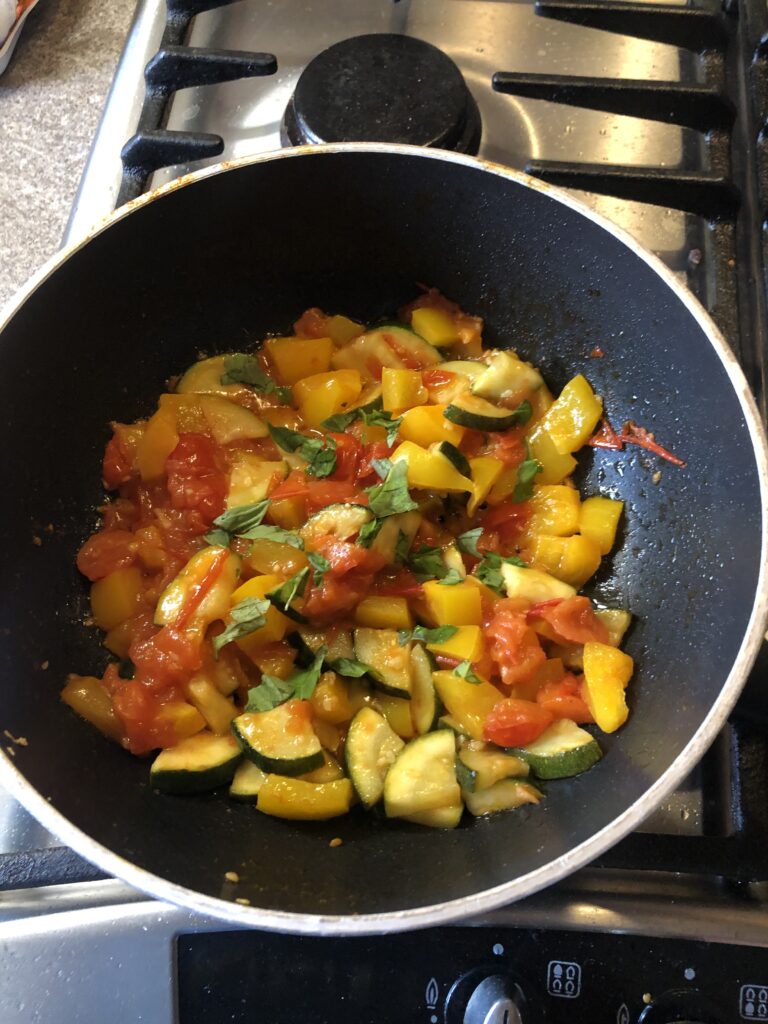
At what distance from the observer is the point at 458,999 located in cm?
110

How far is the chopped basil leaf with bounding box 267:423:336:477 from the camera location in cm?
151

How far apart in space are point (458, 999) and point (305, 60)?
5.88 ft

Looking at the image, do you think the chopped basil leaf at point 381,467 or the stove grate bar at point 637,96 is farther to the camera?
the stove grate bar at point 637,96

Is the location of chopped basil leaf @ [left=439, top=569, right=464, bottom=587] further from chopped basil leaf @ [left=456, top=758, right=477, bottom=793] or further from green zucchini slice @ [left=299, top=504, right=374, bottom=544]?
chopped basil leaf @ [left=456, top=758, right=477, bottom=793]

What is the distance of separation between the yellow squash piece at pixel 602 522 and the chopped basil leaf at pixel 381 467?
0.36 metres

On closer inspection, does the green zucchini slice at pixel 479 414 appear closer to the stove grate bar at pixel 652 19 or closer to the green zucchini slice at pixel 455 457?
the green zucchini slice at pixel 455 457

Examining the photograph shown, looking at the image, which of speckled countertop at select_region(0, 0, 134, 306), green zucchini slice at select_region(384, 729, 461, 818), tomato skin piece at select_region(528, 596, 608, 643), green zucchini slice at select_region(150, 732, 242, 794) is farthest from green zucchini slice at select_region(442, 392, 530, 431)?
speckled countertop at select_region(0, 0, 134, 306)

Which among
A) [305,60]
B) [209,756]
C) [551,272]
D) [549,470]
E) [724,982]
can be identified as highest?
[305,60]

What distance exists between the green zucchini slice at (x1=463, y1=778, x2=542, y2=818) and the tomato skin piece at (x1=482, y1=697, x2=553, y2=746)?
0.06 metres

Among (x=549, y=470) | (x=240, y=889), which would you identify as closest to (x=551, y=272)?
(x=549, y=470)

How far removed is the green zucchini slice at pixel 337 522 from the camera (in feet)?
4.57

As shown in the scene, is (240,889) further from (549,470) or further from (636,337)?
(636,337)

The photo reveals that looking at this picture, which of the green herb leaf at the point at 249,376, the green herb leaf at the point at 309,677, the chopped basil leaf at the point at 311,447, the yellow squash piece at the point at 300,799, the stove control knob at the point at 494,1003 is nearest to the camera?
the stove control knob at the point at 494,1003

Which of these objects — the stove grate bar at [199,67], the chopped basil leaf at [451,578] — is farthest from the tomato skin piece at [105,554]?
the stove grate bar at [199,67]
